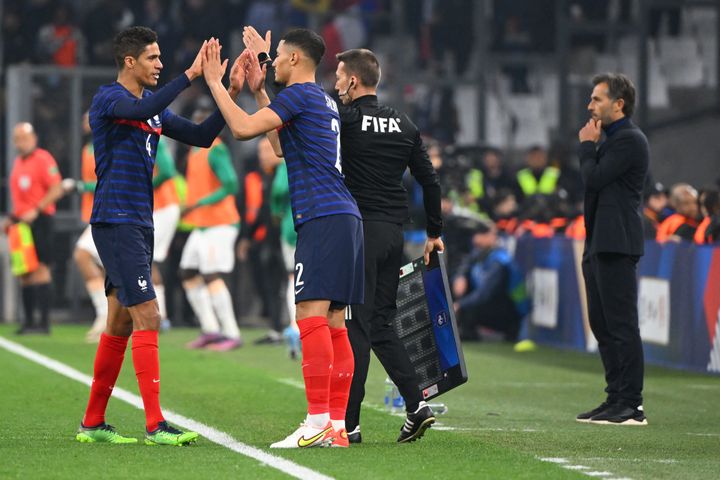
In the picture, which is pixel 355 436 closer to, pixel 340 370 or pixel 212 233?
pixel 340 370

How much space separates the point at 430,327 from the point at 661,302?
17.0 ft

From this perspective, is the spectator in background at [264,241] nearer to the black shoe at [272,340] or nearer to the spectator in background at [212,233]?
the black shoe at [272,340]

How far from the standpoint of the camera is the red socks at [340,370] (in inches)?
321

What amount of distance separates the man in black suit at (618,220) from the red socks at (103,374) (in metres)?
2.95

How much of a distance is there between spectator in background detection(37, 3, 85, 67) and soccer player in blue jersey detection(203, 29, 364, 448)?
16.3 m

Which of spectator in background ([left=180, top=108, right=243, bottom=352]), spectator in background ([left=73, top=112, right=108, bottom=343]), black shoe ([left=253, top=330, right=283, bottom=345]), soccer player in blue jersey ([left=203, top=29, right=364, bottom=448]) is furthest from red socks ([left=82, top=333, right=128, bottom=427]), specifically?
black shoe ([left=253, top=330, right=283, bottom=345])

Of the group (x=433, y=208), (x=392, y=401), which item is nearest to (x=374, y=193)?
(x=433, y=208)

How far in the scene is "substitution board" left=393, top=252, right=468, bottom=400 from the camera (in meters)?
9.14

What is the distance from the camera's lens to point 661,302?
1402cm

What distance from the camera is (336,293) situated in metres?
7.98

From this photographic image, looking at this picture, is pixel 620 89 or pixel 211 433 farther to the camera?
pixel 620 89

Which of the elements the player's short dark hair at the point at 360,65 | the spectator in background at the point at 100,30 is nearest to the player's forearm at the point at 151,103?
the player's short dark hair at the point at 360,65

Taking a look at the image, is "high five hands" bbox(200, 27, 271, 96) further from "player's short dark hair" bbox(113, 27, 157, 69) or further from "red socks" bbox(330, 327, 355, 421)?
"red socks" bbox(330, 327, 355, 421)

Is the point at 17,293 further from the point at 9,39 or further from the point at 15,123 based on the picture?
the point at 9,39
